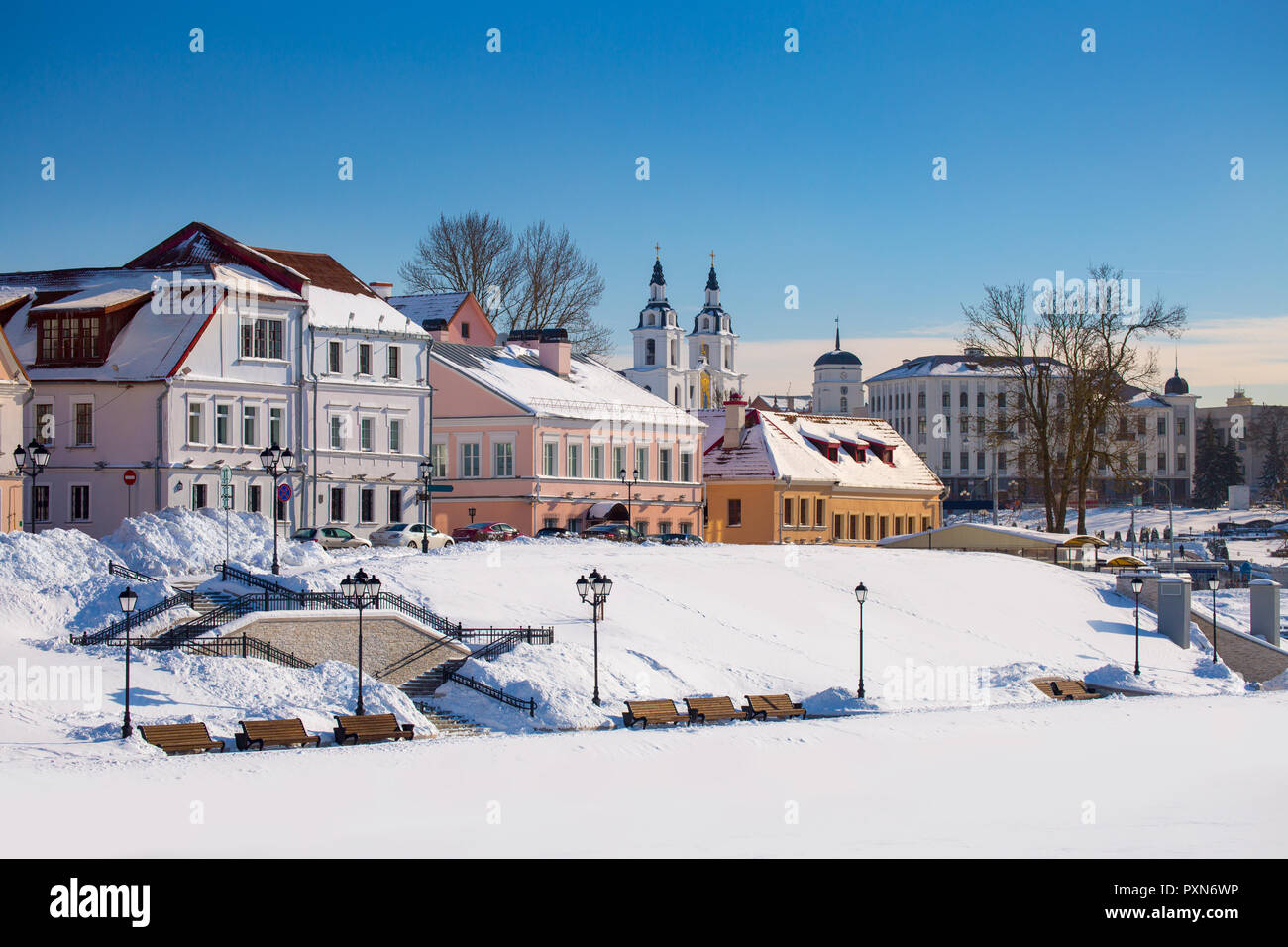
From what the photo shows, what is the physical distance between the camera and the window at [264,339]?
51.1 m

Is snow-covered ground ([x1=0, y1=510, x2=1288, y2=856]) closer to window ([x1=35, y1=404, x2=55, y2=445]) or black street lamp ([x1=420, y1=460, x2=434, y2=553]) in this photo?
black street lamp ([x1=420, y1=460, x2=434, y2=553])

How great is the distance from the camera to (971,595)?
5259 centimetres

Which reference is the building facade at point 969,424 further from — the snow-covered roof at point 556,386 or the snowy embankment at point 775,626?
the snowy embankment at point 775,626

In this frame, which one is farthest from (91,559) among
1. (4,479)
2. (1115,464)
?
(1115,464)

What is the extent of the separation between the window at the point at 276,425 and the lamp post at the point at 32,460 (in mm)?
7478

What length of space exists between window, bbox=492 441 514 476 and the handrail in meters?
26.2

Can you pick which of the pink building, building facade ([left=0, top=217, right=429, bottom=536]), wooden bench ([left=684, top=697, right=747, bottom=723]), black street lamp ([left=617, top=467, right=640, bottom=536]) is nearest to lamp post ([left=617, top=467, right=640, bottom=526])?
black street lamp ([left=617, top=467, right=640, bottom=536])

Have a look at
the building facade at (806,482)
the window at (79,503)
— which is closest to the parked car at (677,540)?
the building facade at (806,482)

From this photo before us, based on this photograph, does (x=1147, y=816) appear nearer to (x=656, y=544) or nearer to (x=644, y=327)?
(x=656, y=544)

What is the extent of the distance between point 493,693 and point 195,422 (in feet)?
64.0

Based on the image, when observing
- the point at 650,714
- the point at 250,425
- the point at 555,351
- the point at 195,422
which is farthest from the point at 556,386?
the point at 650,714

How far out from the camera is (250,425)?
51.1 meters

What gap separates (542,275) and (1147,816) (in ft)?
204

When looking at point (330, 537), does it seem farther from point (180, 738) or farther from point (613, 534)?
point (180, 738)
